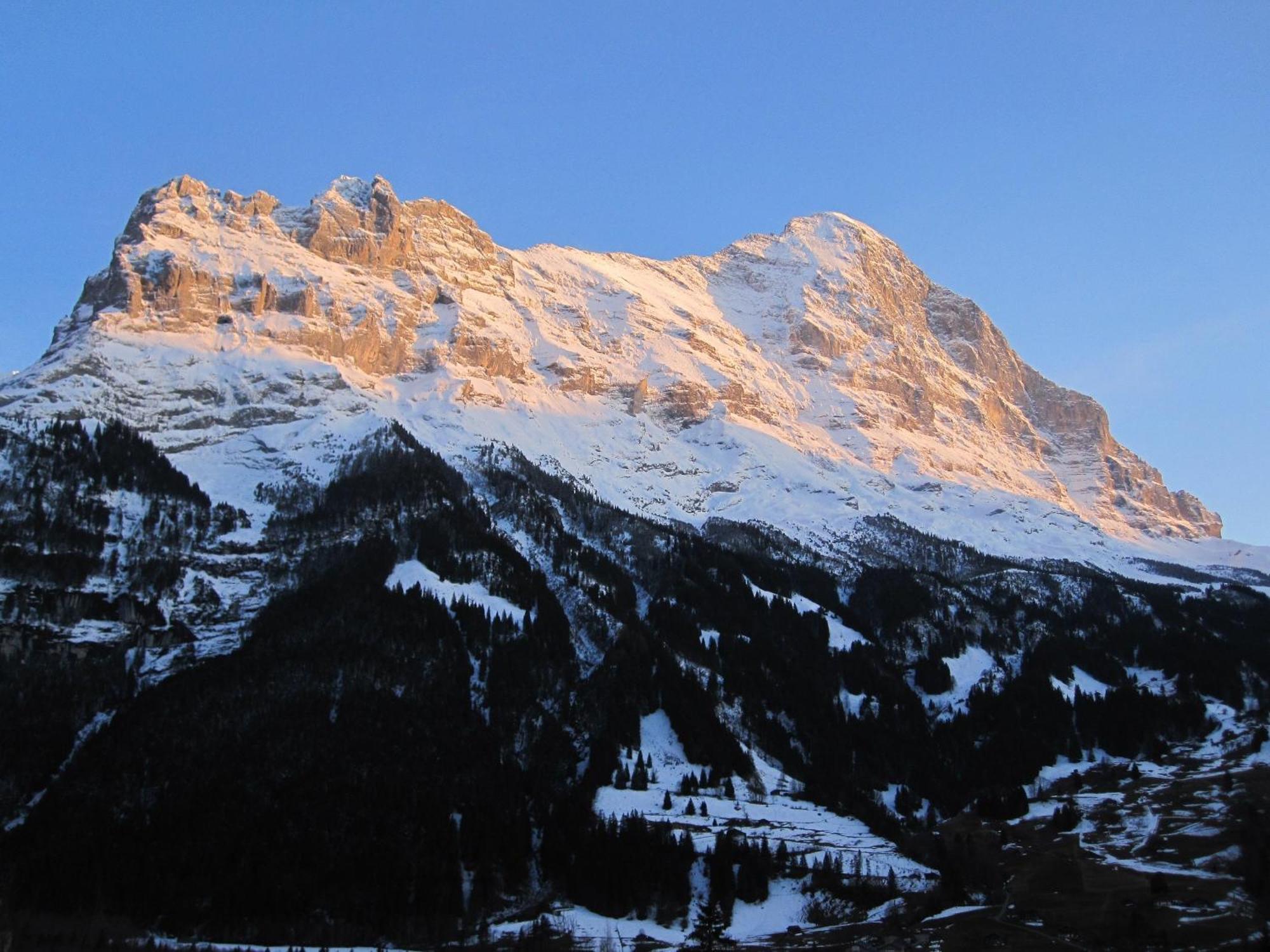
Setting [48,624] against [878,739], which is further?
[878,739]

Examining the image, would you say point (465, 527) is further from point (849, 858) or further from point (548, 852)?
point (849, 858)

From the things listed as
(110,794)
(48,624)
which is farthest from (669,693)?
(48,624)

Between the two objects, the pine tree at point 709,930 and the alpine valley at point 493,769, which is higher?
the alpine valley at point 493,769

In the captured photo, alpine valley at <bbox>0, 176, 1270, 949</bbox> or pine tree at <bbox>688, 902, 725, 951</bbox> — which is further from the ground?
alpine valley at <bbox>0, 176, 1270, 949</bbox>

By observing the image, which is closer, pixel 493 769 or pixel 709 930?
pixel 709 930

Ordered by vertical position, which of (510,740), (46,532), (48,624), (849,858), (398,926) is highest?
(46,532)

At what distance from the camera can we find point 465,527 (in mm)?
192875

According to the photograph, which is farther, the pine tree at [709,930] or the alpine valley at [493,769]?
the alpine valley at [493,769]

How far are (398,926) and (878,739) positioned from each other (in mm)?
93682

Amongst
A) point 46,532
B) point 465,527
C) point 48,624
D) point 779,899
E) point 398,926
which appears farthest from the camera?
point 465,527

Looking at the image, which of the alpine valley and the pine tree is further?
the alpine valley

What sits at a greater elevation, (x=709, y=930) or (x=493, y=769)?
(x=493, y=769)

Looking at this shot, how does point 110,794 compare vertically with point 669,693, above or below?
below

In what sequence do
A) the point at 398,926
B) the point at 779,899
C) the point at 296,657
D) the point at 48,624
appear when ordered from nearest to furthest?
the point at 398,926 → the point at 779,899 → the point at 296,657 → the point at 48,624
